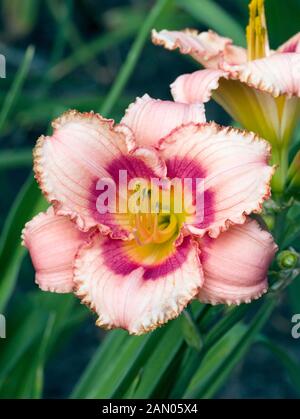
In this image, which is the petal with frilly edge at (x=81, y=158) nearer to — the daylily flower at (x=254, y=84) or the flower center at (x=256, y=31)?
the daylily flower at (x=254, y=84)

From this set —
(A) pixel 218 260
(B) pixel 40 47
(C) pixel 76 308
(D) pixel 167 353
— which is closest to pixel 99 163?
(A) pixel 218 260

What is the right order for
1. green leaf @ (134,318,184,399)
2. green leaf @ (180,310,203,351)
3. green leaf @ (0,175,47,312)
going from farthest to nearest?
green leaf @ (0,175,47,312)
green leaf @ (134,318,184,399)
green leaf @ (180,310,203,351)

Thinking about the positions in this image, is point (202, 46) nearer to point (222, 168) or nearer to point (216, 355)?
point (222, 168)

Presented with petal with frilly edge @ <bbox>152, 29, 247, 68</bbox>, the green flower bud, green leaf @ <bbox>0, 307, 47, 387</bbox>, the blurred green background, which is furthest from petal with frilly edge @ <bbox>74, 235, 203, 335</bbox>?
green leaf @ <bbox>0, 307, 47, 387</bbox>

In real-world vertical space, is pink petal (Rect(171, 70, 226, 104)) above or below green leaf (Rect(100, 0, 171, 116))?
above

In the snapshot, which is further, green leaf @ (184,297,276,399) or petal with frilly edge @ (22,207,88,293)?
green leaf @ (184,297,276,399)

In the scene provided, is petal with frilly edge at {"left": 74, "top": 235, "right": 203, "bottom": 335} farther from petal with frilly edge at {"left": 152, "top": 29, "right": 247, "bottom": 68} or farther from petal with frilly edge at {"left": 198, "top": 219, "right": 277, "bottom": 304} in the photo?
petal with frilly edge at {"left": 152, "top": 29, "right": 247, "bottom": 68}
